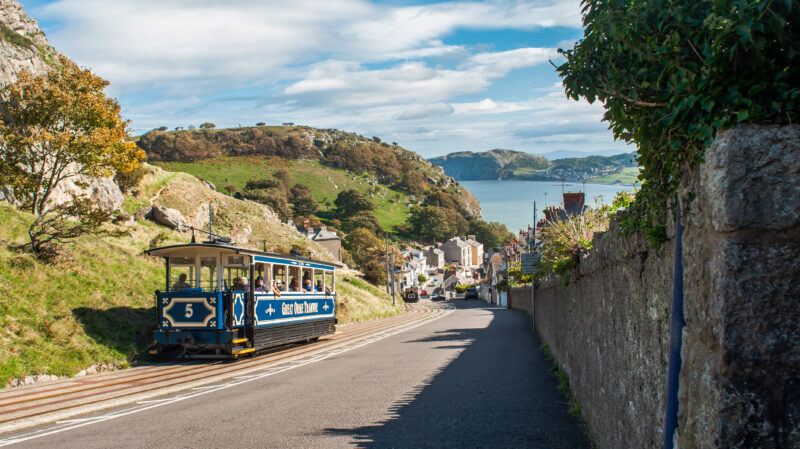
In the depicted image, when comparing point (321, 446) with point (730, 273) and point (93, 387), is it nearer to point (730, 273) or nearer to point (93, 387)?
point (730, 273)

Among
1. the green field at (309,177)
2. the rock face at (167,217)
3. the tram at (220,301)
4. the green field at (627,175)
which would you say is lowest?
the tram at (220,301)

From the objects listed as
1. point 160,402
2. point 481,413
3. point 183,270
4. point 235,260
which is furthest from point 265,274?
point 481,413

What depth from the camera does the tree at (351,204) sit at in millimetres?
129500

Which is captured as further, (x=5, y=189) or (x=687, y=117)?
(x=5, y=189)

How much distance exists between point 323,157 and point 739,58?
17603 cm

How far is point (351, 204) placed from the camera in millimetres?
130375

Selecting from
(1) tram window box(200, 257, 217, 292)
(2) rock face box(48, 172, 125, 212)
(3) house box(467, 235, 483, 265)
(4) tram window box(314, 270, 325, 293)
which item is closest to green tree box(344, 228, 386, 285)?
(2) rock face box(48, 172, 125, 212)

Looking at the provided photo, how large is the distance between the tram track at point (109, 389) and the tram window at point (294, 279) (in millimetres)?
2823

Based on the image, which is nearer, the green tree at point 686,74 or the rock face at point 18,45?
the green tree at point 686,74

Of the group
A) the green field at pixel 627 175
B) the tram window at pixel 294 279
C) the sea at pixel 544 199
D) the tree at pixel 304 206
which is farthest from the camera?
the tree at pixel 304 206

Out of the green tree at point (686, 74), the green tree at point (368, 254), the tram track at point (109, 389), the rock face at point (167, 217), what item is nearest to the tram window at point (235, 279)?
the tram track at point (109, 389)

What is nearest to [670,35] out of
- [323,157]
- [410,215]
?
[410,215]

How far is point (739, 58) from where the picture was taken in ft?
8.39

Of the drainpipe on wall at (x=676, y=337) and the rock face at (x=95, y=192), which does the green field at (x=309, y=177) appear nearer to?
the rock face at (x=95, y=192)
